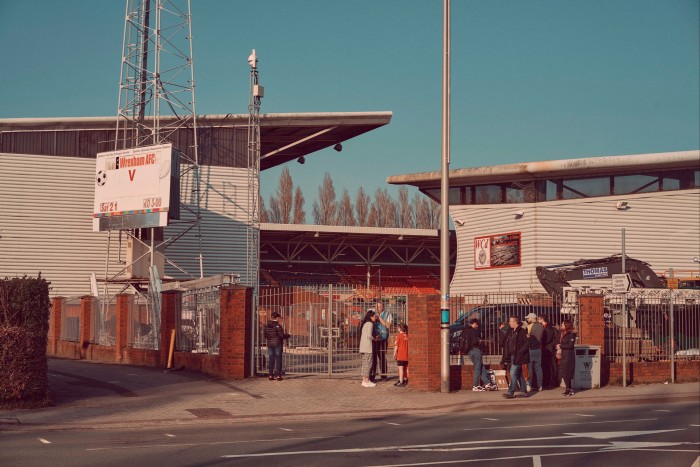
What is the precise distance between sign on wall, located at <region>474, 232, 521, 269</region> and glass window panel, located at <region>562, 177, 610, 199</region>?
328 centimetres

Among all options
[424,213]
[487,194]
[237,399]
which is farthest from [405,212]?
[237,399]

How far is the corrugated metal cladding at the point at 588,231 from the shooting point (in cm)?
4200

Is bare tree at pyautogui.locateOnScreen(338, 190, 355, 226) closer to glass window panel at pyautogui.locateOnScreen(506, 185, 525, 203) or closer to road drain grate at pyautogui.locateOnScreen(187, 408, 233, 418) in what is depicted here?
glass window panel at pyautogui.locateOnScreen(506, 185, 525, 203)

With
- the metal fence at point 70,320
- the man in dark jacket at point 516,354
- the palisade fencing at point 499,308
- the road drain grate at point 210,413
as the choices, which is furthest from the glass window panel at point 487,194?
the road drain grate at point 210,413

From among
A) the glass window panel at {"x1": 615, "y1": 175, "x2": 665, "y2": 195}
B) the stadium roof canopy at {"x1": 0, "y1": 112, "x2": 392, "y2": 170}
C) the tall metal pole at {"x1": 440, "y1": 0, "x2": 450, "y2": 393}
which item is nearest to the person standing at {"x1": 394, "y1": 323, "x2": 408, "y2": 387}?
the tall metal pole at {"x1": 440, "y1": 0, "x2": 450, "y2": 393}

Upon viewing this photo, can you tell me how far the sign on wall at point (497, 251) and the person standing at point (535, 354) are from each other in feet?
77.1

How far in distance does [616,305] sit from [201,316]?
11941 mm

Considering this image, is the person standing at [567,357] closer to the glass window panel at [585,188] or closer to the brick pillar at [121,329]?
the brick pillar at [121,329]

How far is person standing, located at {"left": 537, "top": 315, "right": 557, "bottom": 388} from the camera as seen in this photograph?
22234 mm

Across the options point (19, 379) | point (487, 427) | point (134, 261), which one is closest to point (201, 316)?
point (19, 379)

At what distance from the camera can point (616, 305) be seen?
2602 cm

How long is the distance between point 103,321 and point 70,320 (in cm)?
421

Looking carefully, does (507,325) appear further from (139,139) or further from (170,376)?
(139,139)

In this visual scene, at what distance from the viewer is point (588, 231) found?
145ft
